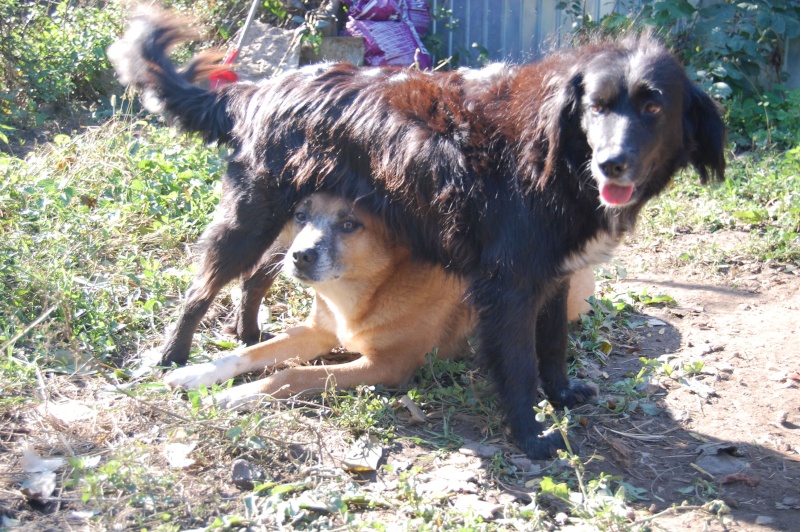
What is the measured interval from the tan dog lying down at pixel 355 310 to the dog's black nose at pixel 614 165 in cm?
102

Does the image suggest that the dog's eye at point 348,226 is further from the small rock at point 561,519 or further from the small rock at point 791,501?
the small rock at point 791,501

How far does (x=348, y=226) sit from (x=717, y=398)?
81.5 inches

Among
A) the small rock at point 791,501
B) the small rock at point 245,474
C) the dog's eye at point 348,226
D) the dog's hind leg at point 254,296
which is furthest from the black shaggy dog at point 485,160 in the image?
the small rock at point 245,474

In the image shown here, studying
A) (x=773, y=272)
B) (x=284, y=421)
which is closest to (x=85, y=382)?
(x=284, y=421)

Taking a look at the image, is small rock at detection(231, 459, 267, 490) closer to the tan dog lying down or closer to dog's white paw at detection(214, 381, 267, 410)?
dog's white paw at detection(214, 381, 267, 410)

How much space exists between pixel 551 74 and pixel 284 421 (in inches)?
75.4

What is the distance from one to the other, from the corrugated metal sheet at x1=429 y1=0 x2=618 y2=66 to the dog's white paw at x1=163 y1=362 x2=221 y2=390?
5487mm

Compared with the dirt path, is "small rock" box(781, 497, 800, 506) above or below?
below

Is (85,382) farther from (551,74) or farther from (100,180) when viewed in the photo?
(551,74)

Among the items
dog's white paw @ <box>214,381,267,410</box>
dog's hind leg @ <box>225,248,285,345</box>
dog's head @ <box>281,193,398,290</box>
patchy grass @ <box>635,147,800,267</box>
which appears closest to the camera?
dog's white paw @ <box>214,381,267,410</box>

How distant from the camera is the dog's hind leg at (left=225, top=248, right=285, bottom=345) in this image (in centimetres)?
461

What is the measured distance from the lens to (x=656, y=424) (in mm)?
3975

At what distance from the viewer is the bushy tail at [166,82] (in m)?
4.23

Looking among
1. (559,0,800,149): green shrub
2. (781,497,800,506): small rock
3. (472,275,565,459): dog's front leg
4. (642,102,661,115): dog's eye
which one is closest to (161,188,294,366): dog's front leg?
(472,275,565,459): dog's front leg
